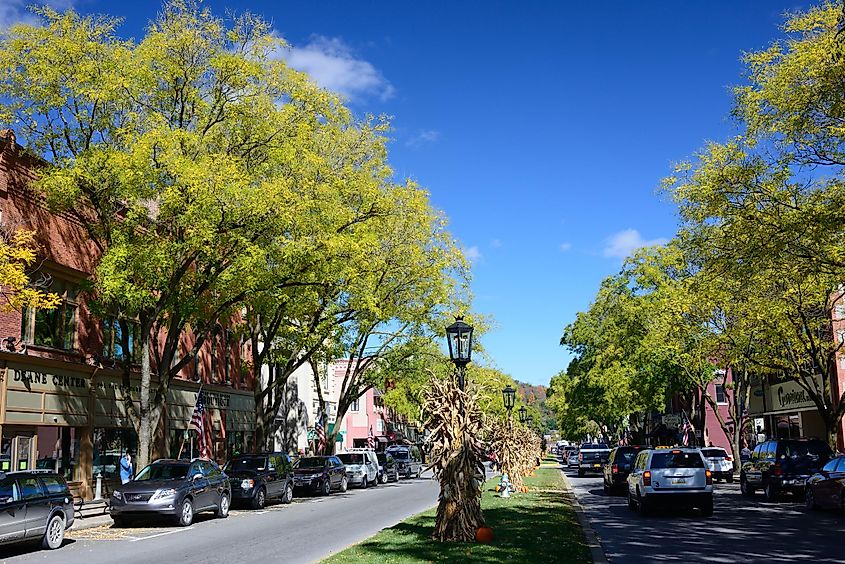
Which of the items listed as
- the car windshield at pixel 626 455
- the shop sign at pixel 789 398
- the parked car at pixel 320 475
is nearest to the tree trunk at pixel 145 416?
the parked car at pixel 320 475

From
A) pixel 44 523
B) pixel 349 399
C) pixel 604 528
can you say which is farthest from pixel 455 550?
pixel 349 399

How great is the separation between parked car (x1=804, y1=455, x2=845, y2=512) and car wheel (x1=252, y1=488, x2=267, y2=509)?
16.0 meters

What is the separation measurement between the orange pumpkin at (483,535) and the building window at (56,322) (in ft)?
51.3

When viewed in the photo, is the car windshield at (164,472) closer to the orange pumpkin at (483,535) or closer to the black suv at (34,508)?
the black suv at (34,508)

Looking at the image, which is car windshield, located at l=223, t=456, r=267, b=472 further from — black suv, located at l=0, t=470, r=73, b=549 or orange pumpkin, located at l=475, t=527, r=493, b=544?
orange pumpkin, located at l=475, t=527, r=493, b=544

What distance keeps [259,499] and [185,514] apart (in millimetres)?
6109

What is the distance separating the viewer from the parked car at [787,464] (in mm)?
24411

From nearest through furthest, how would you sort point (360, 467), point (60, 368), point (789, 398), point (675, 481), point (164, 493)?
point (164, 493) → point (675, 481) → point (60, 368) → point (360, 467) → point (789, 398)

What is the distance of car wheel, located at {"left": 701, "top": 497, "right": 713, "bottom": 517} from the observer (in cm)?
2016

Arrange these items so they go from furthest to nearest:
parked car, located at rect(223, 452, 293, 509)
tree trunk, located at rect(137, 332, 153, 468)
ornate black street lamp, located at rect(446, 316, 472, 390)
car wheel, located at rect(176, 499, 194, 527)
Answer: parked car, located at rect(223, 452, 293, 509) → tree trunk, located at rect(137, 332, 153, 468) → car wheel, located at rect(176, 499, 194, 527) → ornate black street lamp, located at rect(446, 316, 472, 390)

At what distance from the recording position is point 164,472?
20.9m

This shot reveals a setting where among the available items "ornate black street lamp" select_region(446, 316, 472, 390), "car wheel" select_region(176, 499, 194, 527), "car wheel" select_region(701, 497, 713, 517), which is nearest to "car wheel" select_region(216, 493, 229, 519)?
"car wheel" select_region(176, 499, 194, 527)

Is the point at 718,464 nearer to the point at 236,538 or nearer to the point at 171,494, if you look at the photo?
the point at 171,494

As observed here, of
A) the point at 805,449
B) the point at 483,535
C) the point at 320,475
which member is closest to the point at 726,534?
the point at 483,535
